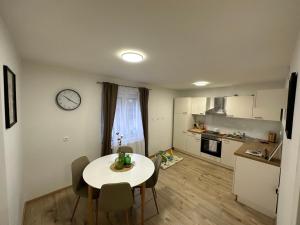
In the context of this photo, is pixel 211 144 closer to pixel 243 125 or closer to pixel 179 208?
pixel 243 125

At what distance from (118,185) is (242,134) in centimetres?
370

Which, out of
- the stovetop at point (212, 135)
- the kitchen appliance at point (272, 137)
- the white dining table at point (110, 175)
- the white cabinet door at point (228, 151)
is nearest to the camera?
the white dining table at point (110, 175)

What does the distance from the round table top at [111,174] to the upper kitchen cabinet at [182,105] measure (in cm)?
279

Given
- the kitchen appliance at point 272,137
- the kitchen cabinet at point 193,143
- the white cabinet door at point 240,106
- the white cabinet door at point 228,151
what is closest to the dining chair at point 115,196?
the white cabinet door at point 228,151

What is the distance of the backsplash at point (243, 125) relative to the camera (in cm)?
338

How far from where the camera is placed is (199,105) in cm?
438

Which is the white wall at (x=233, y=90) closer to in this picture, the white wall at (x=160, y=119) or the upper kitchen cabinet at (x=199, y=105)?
the upper kitchen cabinet at (x=199, y=105)

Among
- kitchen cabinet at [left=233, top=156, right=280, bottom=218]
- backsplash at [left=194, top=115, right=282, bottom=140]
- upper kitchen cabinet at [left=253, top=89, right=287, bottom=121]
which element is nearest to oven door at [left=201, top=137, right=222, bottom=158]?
backsplash at [left=194, top=115, right=282, bottom=140]

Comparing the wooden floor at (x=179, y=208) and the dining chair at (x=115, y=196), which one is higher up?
the dining chair at (x=115, y=196)

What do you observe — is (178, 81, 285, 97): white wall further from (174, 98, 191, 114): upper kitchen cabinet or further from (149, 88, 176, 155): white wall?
(149, 88, 176, 155): white wall

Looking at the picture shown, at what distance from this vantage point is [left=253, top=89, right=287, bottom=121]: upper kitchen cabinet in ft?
8.16

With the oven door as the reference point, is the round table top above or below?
above

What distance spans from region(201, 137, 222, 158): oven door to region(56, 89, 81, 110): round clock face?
3542 mm

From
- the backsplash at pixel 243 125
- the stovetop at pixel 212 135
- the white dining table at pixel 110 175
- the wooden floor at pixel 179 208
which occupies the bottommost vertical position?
the wooden floor at pixel 179 208
